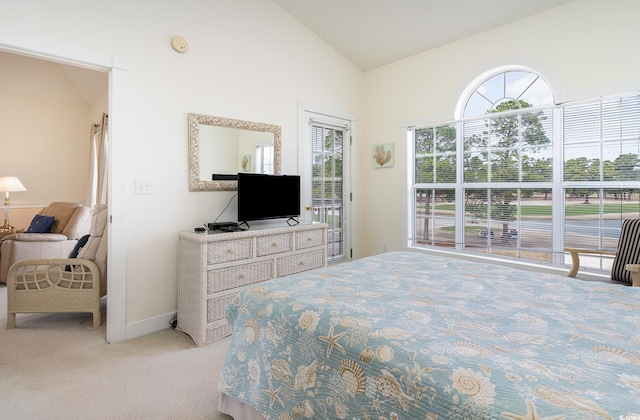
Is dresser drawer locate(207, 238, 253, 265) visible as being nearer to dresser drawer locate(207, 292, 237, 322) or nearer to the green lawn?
dresser drawer locate(207, 292, 237, 322)

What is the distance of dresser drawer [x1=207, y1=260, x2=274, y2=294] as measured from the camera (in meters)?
2.73

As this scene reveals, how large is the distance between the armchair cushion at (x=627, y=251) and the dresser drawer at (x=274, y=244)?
2.67m

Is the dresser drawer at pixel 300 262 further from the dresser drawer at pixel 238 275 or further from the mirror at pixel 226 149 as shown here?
the mirror at pixel 226 149

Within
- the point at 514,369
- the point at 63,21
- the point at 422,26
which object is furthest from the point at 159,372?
the point at 422,26

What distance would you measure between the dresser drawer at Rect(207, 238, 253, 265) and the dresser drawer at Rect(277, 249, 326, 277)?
1.31 feet

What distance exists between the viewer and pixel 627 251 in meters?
2.61

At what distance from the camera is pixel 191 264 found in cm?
280

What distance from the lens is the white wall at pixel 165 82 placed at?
8.51ft

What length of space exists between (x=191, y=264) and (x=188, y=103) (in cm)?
144

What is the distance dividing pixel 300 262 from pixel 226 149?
1.33 meters

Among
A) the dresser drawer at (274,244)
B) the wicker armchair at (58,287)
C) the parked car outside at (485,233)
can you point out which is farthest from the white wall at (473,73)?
the wicker armchair at (58,287)

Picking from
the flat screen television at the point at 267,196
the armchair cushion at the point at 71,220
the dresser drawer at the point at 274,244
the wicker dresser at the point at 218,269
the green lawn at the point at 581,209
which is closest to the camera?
the wicker dresser at the point at 218,269

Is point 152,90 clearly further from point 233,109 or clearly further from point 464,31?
point 464,31

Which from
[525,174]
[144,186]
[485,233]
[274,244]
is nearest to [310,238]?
[274,244]
